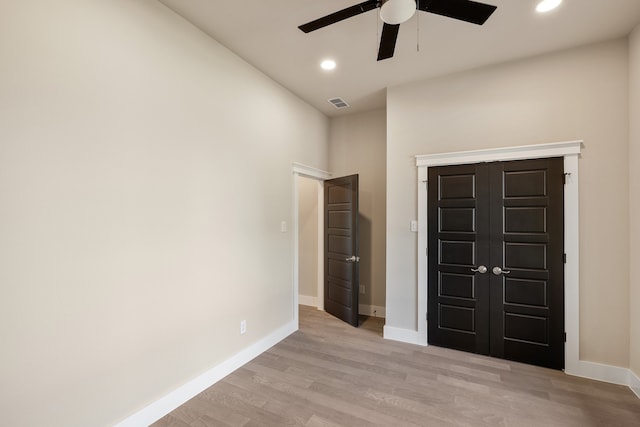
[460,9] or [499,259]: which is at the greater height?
[460,9]

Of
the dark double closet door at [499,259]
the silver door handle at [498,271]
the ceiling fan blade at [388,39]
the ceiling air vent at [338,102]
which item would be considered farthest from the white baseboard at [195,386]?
the ceiling air vent at [338,102]

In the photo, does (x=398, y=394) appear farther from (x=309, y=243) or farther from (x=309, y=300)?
(x=309, y=243)

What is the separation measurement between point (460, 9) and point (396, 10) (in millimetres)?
420

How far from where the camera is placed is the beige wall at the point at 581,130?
8.77 feet

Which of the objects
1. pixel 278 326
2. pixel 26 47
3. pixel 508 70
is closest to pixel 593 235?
pixel 508 70

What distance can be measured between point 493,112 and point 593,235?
1518mm

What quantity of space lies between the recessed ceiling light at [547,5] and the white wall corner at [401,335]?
3.29m

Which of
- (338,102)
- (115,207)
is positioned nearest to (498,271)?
(338,102)

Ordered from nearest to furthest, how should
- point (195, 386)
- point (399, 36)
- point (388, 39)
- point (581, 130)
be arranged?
point (388, 39) → point (195, 386) → point (399, 36) → point (581, 130)

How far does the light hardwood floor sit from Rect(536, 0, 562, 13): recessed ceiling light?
3106 millimetres

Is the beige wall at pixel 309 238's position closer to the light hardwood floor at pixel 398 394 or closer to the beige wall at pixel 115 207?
the light hardwood floor at pixel 398 394

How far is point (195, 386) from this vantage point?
2.46 meters

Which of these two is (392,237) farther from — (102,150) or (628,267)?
(102,150)

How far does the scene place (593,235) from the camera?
2750 mm
